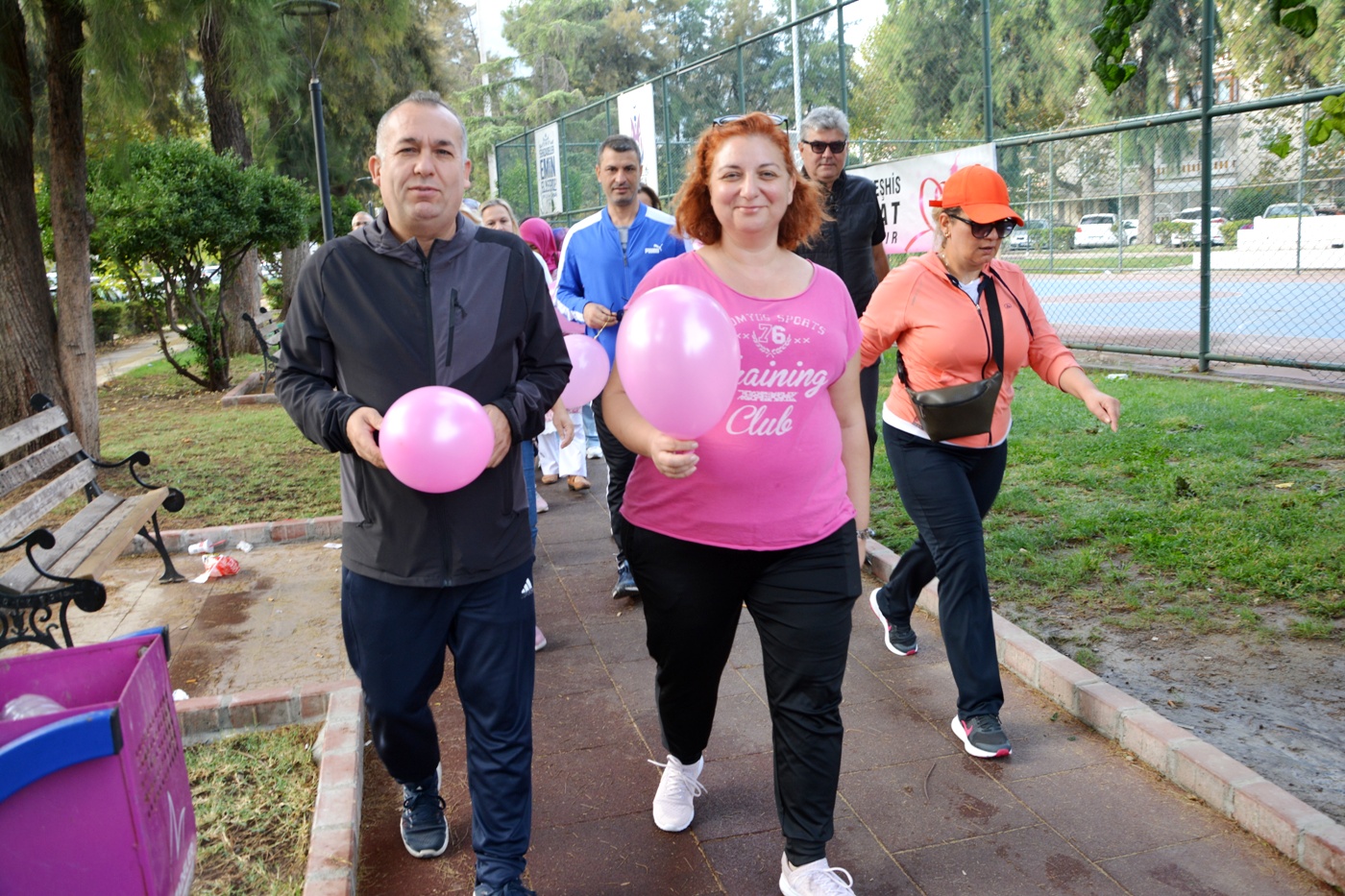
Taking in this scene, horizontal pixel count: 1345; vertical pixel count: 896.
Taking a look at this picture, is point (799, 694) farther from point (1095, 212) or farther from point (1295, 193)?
point (1095, 212)

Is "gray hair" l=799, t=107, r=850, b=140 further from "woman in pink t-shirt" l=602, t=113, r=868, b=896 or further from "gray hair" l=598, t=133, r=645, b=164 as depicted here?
"woman in pink t-shirt" l=602, t=113, r=868, b=896

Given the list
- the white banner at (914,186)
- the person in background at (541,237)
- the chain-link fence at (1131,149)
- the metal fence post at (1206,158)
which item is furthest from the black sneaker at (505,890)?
the metal fence post at (1206,158)

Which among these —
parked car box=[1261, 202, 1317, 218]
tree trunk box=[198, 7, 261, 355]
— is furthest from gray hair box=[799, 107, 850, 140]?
tree trunk box=[198, 7, 261, 355]

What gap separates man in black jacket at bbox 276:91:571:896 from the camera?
9.27ft

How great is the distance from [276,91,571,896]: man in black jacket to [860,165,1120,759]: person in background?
59.3 inches

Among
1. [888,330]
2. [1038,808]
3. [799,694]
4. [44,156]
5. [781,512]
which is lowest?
[1038,808]

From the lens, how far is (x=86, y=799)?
90.4 inches

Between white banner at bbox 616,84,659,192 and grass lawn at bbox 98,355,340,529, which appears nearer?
grass lawn at bbox 98,355,340,529

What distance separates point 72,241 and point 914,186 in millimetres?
7771

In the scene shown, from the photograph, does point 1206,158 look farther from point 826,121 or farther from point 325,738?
point 325,738

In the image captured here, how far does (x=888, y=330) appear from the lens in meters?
4.04

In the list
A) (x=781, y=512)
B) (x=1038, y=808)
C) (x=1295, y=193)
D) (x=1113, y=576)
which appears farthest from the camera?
(x=1295, y=193)

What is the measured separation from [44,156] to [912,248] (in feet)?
36.4

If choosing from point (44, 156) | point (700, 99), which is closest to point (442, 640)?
point (44, 156)
